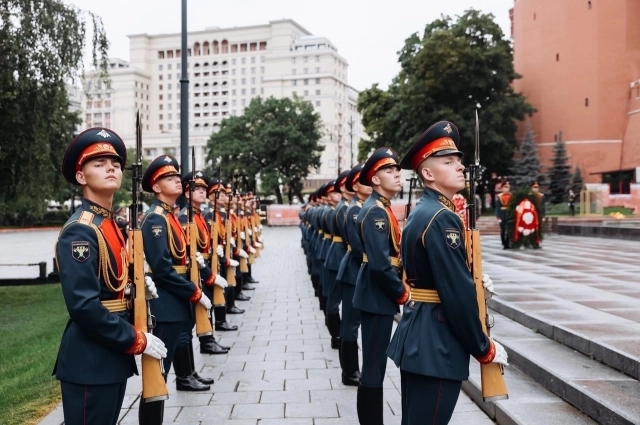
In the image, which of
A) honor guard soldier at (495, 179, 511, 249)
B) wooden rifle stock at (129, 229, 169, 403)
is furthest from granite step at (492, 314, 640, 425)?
honor guard soldier at (495, 179, 511, 249)

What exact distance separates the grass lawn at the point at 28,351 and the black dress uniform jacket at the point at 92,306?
260cm

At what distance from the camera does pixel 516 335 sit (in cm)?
740

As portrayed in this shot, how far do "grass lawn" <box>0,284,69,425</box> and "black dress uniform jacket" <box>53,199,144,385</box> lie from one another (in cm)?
260

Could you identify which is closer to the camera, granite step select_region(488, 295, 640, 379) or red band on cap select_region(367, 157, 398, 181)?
red band on cap select_region(367, 157, 398, 181)

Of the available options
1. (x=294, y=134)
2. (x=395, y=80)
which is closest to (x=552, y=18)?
(x=395, y=80)

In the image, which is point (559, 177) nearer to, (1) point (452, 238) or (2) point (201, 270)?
(2) point (201, 270)

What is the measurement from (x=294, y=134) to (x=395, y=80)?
12.9 meters

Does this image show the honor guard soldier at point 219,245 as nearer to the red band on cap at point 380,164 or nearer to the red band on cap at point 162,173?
the red band on cap at point 162,173

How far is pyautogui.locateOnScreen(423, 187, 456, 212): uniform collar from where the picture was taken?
351 centimetres

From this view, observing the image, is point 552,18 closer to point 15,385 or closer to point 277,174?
point 277,174

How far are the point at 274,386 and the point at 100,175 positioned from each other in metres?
3.78

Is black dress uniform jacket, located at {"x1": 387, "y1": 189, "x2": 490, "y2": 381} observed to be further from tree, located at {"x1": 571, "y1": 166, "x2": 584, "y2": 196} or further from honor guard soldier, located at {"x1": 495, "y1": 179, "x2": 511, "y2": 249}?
tree, located at {"x1": 571, "y1": 166, "x2": 584, "y2": 196}

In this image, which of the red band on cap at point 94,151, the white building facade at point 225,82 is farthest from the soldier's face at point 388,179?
the white building facade at point 225,82

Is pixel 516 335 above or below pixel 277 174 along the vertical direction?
below
